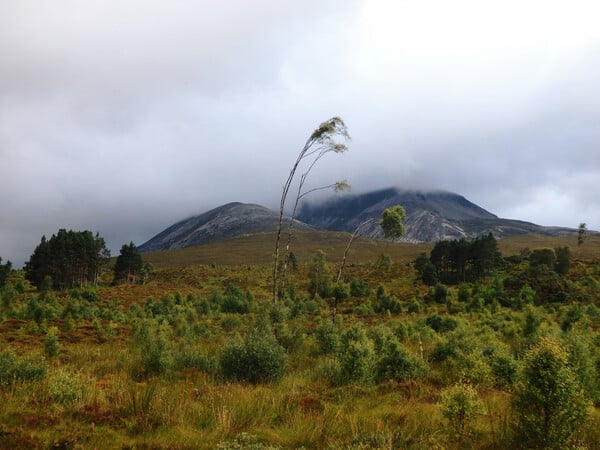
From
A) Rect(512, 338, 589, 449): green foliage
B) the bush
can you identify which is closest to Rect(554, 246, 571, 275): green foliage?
the bush

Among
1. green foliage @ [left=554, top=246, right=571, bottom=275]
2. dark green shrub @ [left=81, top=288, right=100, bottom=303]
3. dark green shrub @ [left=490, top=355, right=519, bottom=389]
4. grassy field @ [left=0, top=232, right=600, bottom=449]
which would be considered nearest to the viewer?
grassy field @ [left=0, top=232, right=600, bottom=449]


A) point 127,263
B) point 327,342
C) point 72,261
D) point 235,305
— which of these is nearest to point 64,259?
point 72,261

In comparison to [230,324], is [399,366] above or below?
above

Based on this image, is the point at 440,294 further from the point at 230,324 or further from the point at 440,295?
the point at 230,324

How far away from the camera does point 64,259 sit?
60.1 m

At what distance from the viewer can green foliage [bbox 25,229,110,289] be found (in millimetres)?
60250

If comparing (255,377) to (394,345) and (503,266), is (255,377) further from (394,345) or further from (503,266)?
(503,266)

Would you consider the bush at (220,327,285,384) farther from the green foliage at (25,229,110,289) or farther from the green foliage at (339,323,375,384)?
the green foliage at (25,229,110,289)

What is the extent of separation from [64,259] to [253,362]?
203ft

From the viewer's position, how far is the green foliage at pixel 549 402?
4.79 metres

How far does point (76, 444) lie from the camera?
5.08 m

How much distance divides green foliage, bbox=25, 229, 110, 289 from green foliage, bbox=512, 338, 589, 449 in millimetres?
66080

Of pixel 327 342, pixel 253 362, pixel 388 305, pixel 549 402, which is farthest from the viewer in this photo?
pixel 388 305

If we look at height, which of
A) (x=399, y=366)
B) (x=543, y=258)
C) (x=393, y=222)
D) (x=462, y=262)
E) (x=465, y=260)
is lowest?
(x=399, y=366)
